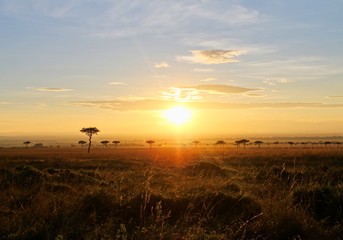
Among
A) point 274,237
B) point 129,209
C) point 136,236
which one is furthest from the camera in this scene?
point 129,209

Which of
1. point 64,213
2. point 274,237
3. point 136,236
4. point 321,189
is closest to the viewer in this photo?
point 136,236

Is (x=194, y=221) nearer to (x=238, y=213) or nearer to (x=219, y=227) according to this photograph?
(x=219, y=227)

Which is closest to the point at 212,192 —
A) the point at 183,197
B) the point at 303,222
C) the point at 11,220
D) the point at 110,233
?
the point at 183,197

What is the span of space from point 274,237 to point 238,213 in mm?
1747

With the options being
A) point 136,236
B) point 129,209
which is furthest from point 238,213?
point 136,236

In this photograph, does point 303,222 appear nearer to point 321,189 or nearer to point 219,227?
point 219,227

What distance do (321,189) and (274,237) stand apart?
Result: 3.49m

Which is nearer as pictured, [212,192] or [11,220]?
[11,220]

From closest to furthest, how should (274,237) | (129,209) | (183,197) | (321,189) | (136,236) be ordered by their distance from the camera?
(136,236) → (274,237) → (129,209) → (183,197) → (321,189)

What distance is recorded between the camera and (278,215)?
7.35 metres

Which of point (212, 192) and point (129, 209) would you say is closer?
point (129, 209)

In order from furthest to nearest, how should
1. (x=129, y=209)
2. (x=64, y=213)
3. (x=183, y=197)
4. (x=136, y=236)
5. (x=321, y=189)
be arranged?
1. (x=321, y=189)
2. (x=183, y=197)
3. (x=129, y=209)
4. (x=64, y=213)
5. (x=136, y=236)

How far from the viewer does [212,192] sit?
30.0 ft

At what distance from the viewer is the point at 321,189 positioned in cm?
968
